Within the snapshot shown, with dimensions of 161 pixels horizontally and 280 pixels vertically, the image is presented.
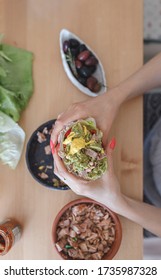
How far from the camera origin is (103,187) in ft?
2.55

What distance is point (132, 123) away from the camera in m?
0.88

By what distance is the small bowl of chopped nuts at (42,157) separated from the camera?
2.76 ft

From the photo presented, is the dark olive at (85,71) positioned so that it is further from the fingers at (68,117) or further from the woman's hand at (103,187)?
the woman's hand at (103,187)

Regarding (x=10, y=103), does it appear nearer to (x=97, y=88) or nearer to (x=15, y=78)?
(x=15, y=78)

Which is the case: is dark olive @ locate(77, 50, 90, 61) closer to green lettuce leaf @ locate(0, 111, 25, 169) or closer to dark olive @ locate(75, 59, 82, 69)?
dark olive @ locate(75, 59, 82, 69)

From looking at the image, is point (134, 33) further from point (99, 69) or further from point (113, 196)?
→ point (113, 196)

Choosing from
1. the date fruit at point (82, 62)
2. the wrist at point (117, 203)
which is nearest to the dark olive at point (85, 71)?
the date fruit at point (82, 62)

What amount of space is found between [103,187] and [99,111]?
0.59 feet

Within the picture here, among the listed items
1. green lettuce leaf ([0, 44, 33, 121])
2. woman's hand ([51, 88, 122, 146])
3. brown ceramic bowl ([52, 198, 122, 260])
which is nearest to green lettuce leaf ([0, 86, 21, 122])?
green lettuce leaf ([0, 44, 33, 121])

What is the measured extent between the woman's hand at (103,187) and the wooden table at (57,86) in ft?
0.24

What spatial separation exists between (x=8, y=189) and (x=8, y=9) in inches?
18.7

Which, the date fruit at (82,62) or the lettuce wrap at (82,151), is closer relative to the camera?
the lettuce wrap at (82,151)

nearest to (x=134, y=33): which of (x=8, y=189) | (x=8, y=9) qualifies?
(x=8, y=9)

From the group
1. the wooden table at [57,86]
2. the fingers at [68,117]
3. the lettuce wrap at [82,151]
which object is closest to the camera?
the lettuce wrap at [82,151]
